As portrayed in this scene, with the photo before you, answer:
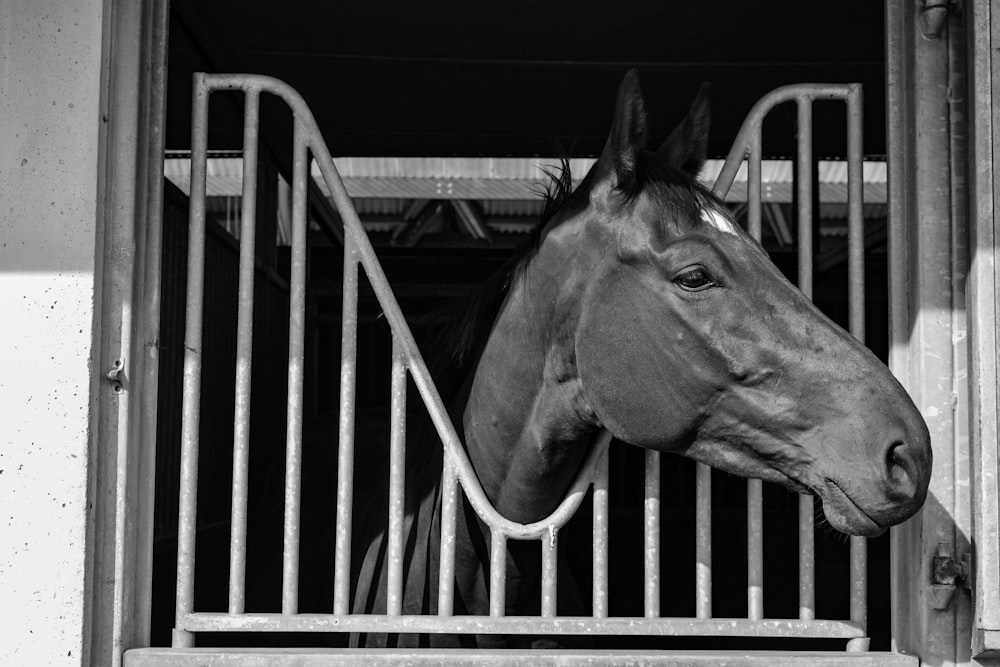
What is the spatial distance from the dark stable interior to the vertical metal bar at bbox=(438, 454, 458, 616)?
0.60 meters

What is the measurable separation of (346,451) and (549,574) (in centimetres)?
50

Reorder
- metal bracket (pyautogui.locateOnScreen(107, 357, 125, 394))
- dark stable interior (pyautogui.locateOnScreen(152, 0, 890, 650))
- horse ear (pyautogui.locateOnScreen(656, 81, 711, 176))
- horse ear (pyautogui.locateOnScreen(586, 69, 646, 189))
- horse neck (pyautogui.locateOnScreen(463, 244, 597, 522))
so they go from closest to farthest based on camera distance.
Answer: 1. horse ear (pyautogui.locateOnScreen(586, 69, 646, 189))
2. metal bracket (pyautogui.locateOnScreen(107, 357, 125, 394))
3. horse neck (pyautogui.locateOnScreen(463, 244, 597, 522))
4. horse ear (pyautogui.locateOnScreen(656, 81, 711, 176))
5. dark stable interior (pyautogui.locateOnScreen(152, 0, 890, 650))

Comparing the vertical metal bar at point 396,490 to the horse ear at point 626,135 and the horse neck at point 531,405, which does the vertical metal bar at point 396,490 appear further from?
the horse ear at point 626,135

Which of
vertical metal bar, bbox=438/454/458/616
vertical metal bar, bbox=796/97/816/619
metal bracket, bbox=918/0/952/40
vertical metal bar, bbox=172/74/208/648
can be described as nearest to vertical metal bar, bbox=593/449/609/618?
vertical metal bar, bbox=438/454/458/616

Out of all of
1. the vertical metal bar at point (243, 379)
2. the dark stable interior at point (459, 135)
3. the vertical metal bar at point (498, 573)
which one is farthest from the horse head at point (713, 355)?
the vertical metal bar at point (243, 379)

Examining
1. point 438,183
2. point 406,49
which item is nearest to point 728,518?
point 406,49

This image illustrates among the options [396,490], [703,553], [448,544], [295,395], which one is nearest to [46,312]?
[295,395]

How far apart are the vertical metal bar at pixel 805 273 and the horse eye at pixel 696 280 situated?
260mm

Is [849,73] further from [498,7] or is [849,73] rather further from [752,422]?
[752,422]

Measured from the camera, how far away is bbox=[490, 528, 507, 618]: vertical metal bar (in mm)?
2033

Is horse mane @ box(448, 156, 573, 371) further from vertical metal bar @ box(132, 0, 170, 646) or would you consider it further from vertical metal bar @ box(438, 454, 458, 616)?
vertical metal bar @ box(132, 0, 170, 646)

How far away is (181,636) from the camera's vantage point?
205 centimetres

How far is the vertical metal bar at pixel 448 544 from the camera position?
2.06 meters

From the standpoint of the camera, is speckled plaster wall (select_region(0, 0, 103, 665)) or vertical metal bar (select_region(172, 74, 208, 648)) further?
vertical metal bar (select_region(172, 74, 208, 648))
